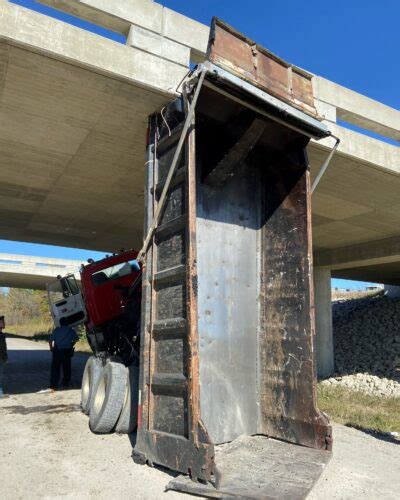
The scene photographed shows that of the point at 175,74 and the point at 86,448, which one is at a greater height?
the point at 175,74

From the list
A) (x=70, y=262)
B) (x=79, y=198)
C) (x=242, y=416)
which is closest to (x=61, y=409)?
(x=242, y=416)

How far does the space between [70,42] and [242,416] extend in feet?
16.5

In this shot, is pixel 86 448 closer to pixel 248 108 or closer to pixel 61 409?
pixel 61 409

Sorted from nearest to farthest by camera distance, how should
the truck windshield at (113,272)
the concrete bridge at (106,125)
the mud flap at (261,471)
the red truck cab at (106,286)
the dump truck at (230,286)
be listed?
the mud flap at (261,471), the dump truck at (230,286), the concrete bridge at (106,125), the red truck cab at (106,286), the truck windshield at (113,272)

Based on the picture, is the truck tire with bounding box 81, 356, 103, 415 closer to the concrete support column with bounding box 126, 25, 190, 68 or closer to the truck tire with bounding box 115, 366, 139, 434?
the truck tire with bounding box 115, 366, 139, 434

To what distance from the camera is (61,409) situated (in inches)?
301

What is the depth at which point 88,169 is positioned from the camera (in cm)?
867

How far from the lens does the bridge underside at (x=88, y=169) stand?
5891 millimetres

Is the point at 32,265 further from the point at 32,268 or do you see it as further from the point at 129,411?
the point at 129,411

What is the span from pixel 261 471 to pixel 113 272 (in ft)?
17.0

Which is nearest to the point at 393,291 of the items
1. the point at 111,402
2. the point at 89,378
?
the point at 89,378

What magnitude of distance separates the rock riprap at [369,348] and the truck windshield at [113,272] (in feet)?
25.4

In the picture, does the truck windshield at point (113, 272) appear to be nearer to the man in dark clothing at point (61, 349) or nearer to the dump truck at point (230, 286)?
the man in dark clothing at point (61, 349)


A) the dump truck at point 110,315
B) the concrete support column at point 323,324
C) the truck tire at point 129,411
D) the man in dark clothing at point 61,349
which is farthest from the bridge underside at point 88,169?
the truck tire at point 129,411
